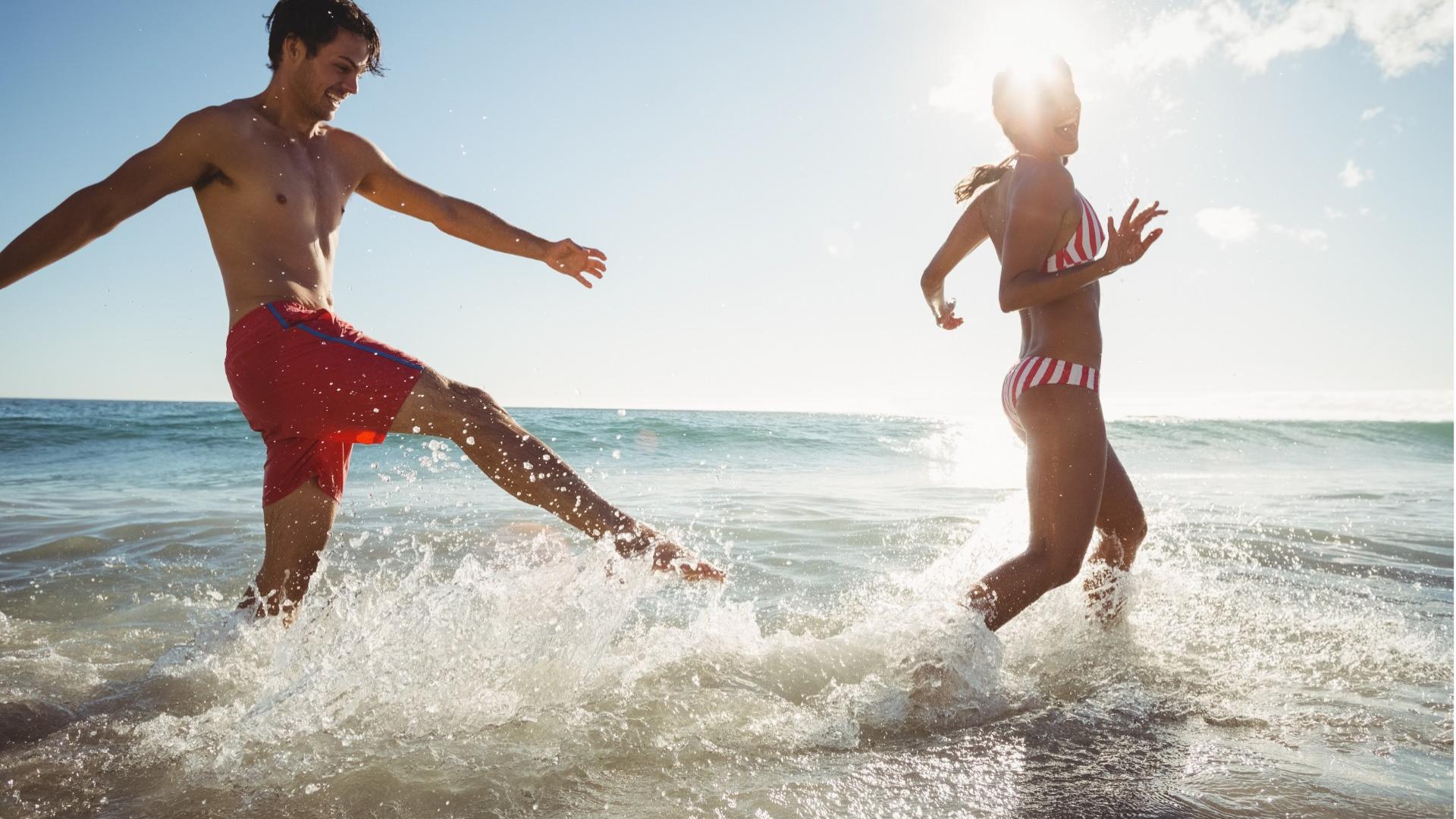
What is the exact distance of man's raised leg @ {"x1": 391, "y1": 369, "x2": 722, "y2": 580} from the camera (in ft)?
8.27

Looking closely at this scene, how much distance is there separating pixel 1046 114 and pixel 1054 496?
129 cm

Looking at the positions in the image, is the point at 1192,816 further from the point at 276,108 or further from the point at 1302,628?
the point at 276,108

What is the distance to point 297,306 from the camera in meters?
2.56

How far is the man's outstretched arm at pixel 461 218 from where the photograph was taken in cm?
311

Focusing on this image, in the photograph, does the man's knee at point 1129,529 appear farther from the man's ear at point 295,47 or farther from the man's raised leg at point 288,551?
the man's ear at point 295,47

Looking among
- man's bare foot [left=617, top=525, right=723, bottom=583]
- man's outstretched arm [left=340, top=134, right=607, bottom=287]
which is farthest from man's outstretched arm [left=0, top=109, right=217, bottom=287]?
man's bare foot [left=617, top=525, right=723, bottom=583]

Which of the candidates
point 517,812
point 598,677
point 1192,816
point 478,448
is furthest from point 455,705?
point 1192,816

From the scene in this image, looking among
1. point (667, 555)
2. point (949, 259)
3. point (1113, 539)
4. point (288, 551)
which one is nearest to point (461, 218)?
point (288, 551)

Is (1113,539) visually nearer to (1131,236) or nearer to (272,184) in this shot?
(1131,236)

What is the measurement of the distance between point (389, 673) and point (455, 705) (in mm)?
213

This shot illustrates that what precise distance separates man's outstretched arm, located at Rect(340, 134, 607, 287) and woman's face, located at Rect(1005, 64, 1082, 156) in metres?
1.55

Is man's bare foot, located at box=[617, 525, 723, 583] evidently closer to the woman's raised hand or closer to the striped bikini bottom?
the striped bikini bottom

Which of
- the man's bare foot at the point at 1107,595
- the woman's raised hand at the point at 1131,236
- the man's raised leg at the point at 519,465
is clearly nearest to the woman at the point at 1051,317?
the woman's raised hand at the point at 1131,236

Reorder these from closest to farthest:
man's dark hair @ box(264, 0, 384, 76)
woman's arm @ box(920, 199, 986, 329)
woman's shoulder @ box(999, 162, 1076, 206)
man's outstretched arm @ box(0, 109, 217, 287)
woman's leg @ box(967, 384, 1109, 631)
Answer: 1. man's outstretched arm @ box(0, 109, 217, 287)
2. woman's leg @ box(967, 384, 1109, 631)
3. woman's shoulder @ box(999, 162, 1076, 206)
4. man's dark hair @ box(264, 0, 384, 76)
5. woman's arm @ box(920, 199, 986, 329)
